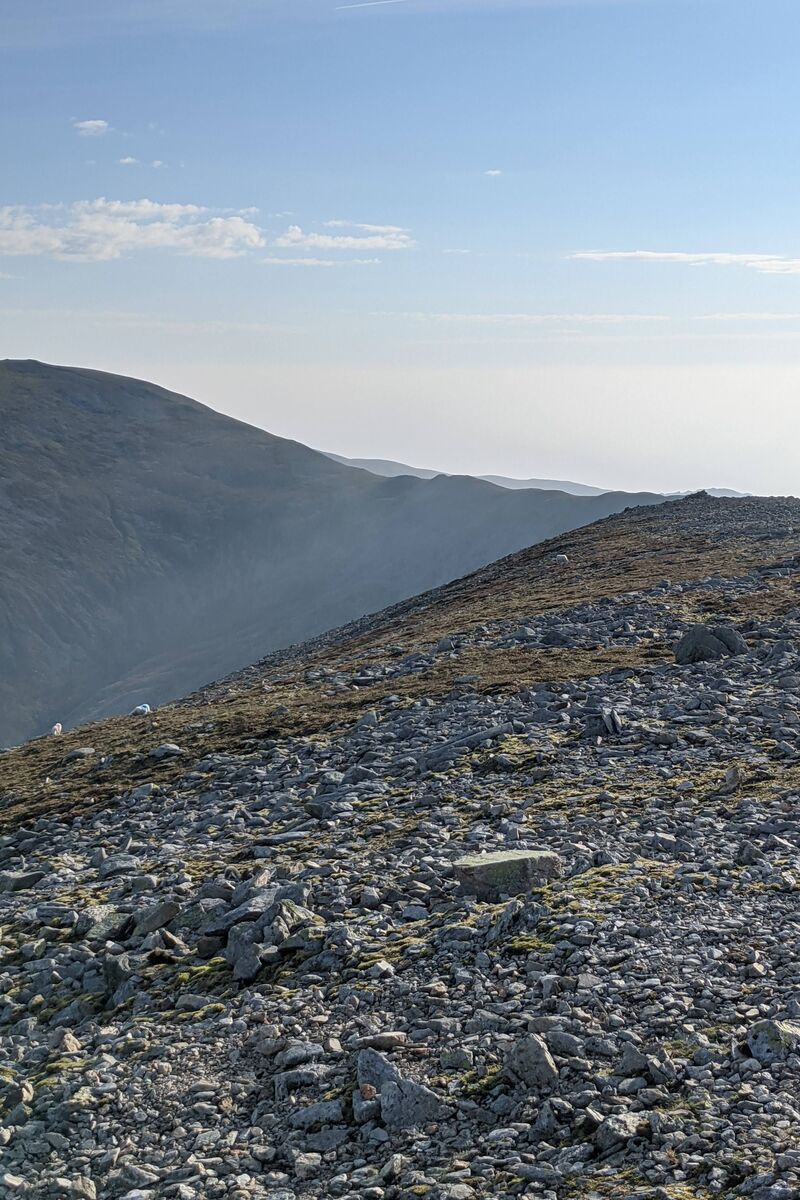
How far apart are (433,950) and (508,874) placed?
1.51m

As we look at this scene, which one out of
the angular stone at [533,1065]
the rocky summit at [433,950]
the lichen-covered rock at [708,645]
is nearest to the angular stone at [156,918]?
the rocky summit at [433,950]

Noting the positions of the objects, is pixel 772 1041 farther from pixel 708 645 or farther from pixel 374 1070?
pixel 708 645

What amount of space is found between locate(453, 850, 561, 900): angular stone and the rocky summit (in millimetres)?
35

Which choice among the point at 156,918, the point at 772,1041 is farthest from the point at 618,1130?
the point at 156,918

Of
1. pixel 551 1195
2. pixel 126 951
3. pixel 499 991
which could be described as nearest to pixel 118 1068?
pixel 126 951

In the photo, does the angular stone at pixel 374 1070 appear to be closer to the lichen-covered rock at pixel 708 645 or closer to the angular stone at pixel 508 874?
the angular stone at pixel 508 874

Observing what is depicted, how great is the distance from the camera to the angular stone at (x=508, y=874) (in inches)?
443

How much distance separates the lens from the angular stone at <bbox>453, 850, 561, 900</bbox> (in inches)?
443

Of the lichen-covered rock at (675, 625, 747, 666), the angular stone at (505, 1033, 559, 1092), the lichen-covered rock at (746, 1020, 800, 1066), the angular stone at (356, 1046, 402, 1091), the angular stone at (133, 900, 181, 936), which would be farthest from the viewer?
the lichen-covered rock at (675, 625, 747, 666)

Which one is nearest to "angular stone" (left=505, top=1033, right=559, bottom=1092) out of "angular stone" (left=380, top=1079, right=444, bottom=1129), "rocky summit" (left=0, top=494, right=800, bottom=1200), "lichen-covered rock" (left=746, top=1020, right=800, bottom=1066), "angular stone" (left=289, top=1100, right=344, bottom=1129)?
"rocky summit" (left=0, top=494, right=800, bottom=1200)

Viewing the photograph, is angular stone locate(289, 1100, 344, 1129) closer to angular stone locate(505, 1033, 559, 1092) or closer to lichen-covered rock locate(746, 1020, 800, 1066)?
angular stone locate(505, 1033, 559, 1092)

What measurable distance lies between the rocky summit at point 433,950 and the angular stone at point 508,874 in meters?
0.03

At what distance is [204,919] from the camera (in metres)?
11.9

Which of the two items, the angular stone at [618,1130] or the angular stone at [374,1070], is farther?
the angular stone at [374,1070]
